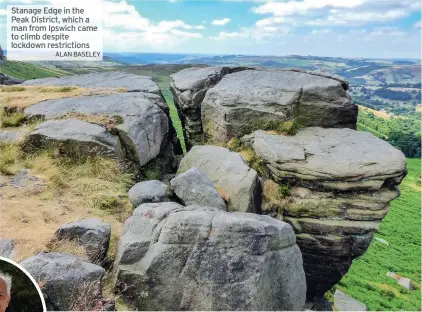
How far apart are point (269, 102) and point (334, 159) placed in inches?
207

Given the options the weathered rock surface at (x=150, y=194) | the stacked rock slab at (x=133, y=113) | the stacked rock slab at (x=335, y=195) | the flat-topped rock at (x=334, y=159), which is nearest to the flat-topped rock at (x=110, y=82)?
the stacked rock slab at (x=133, y=113)

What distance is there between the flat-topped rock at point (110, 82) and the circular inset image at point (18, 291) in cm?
1880

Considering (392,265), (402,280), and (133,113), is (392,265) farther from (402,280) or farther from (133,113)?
(133,113)

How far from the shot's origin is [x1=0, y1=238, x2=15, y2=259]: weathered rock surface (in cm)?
1038

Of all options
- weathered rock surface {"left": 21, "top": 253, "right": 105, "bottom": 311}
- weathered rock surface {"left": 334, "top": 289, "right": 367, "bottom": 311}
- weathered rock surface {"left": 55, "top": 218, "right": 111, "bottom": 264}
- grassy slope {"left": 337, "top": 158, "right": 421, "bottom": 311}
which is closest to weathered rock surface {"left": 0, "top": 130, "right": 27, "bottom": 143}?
weathered rock surface {"left": 55, "top": 218, "right": 111, "bottom": 264}

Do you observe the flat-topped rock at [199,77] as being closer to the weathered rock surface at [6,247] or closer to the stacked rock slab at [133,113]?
the stacked rock slab at [133,113]

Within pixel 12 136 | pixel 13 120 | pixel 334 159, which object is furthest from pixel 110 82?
pixel 334 159

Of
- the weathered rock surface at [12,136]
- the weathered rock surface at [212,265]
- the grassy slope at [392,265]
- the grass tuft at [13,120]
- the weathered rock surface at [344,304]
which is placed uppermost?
the grass tuft at [13,120]

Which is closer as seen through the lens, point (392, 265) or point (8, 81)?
point (8, 81)

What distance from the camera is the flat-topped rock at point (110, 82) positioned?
25703 mm

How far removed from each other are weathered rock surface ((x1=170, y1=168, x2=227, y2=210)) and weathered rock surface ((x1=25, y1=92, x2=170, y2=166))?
471 centimetres

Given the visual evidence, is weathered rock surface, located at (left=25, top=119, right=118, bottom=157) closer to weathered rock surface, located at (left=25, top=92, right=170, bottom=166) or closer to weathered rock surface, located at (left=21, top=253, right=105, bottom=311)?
weathered rock surface, located at (left=25, top=92, right=170, bottom=166)

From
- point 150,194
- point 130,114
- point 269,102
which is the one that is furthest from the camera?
point 269,102

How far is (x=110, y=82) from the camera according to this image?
27656mm
